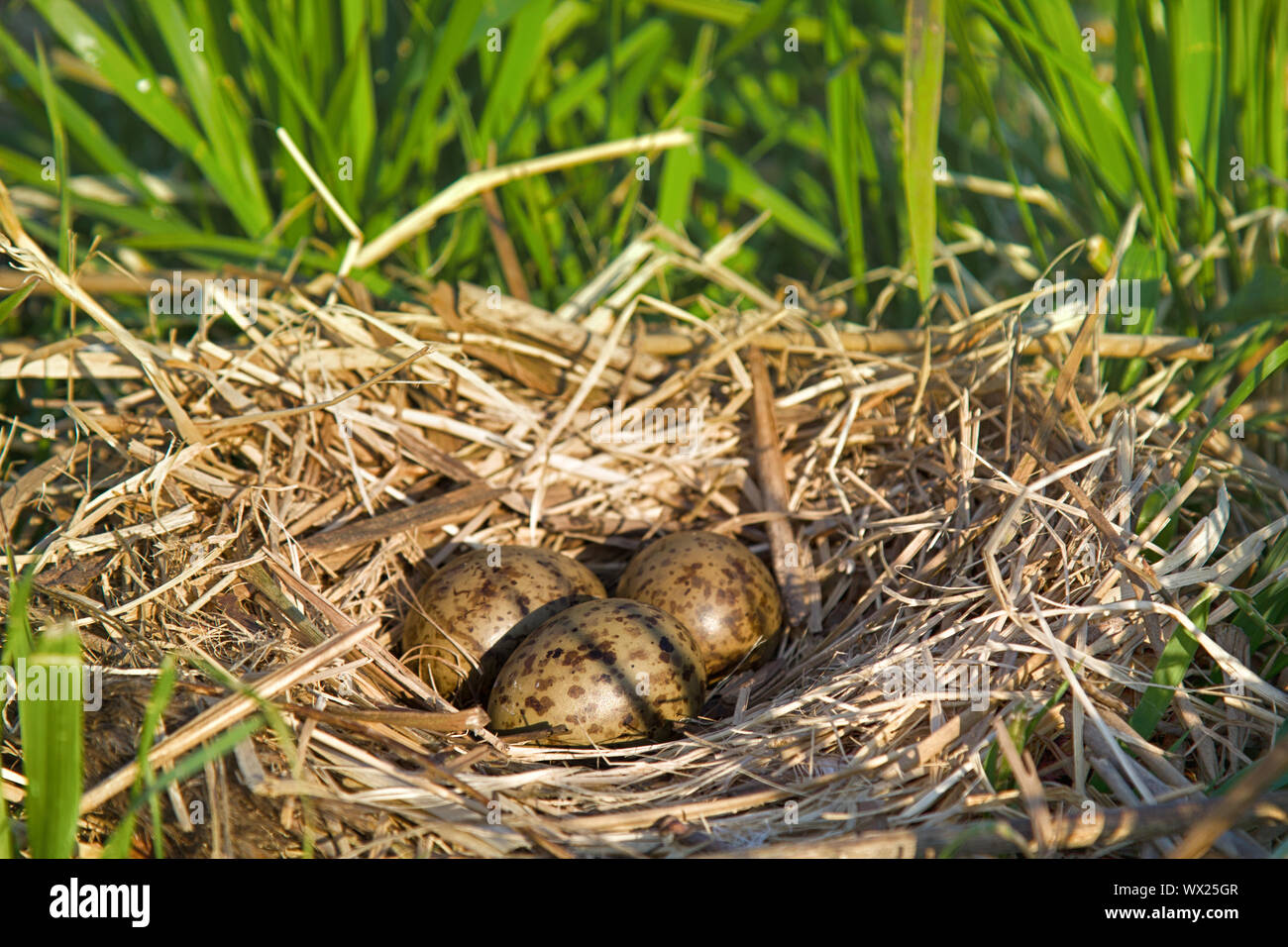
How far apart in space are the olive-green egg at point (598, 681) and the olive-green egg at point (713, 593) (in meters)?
0.17

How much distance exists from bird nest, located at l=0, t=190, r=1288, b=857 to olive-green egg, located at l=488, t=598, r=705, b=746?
8cm

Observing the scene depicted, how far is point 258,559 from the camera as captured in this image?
2.07m

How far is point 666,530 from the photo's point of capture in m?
2.70

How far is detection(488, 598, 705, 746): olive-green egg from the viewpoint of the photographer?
76.9 inches

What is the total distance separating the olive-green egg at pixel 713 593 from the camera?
2.23m

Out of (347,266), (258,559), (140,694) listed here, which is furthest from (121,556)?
(347,266)

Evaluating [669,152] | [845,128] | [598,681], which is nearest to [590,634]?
[598,681]

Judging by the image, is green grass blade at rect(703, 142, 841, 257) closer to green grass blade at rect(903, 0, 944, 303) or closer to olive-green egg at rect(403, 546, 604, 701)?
green grass blade at rect(903, 0, 944, 303)

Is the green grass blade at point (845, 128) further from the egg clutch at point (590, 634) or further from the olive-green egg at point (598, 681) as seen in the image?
the olive-green egg at point (598, 681)

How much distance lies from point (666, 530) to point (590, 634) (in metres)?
0.73

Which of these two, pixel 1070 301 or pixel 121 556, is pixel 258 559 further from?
pixel 1070 301

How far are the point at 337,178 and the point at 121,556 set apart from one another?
1.36 meters
